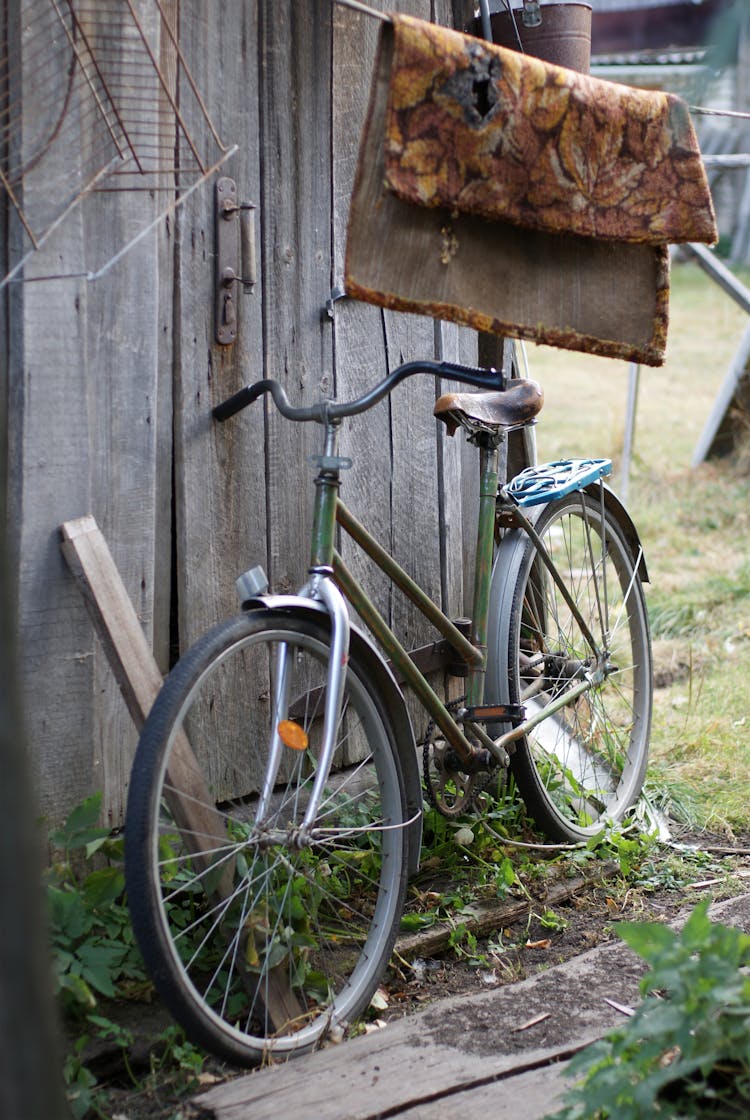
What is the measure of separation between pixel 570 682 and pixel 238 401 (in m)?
1.58

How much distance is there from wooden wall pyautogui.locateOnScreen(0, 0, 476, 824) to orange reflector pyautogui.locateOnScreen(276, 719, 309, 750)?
476 mm

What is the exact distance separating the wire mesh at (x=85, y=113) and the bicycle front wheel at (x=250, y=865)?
0.97 metres

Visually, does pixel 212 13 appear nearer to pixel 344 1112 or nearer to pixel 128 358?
pixel 128 358

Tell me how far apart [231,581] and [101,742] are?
54 cm

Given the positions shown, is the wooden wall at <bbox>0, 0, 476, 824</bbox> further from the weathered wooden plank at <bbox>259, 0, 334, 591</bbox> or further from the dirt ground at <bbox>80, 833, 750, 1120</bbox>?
the dirt ground at <bbox>80, 833, 750, 1120</bbox>

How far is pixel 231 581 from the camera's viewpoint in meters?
3.14

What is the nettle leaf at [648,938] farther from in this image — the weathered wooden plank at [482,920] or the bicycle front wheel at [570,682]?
the bicycle front wheel at [570,682]

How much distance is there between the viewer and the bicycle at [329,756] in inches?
104

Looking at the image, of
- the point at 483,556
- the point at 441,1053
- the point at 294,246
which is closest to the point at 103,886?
the point at 441,1053

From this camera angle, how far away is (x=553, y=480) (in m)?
3.78

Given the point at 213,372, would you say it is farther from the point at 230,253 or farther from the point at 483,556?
the point at 483,556

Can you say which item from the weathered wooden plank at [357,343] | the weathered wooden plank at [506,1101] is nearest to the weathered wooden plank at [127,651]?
the weathered wooden plank at [506,1101]

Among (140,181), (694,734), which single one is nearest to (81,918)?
(140,181)

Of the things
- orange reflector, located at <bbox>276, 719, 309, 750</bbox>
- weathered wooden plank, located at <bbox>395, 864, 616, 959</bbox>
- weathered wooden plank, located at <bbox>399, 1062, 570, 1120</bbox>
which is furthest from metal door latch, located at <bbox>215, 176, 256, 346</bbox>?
weathered wooden plank, located at <bbox>399, 1062, 570, 1120</bbox>
